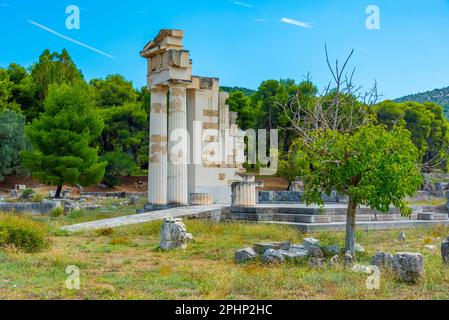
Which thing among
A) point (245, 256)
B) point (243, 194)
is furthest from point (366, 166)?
point (243, 194)

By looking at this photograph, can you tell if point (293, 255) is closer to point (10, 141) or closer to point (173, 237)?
point (173, 237)

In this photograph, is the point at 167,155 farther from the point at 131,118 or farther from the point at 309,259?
the point at 131,118

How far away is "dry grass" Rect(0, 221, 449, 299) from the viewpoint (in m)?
8.54

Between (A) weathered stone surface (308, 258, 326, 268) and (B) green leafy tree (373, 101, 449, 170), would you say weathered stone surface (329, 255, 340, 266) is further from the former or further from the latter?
(B) green leafy tree (373, 101, 449, 170)

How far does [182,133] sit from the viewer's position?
26594 mm

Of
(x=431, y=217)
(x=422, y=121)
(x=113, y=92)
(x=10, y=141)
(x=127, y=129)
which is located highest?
(x=113, y=92)

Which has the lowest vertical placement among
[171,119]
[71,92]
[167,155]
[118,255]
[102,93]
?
[118,255]

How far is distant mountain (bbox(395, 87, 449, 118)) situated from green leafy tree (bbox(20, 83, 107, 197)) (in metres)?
86.0

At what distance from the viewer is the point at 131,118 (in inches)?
2426

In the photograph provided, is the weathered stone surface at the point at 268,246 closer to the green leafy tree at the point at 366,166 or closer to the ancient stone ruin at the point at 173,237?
the green leafy tree at the point at 366,166

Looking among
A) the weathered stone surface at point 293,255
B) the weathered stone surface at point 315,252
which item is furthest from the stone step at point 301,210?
the weathered stone surface at point 293,255

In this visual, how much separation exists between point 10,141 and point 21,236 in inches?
1471

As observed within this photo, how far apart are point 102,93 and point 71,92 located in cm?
3205

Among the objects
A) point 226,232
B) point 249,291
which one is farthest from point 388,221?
point 249,291
